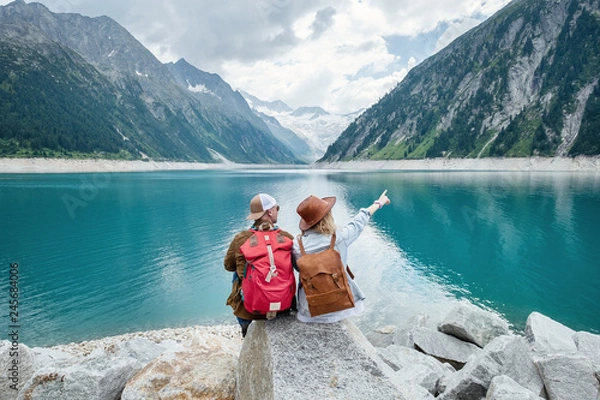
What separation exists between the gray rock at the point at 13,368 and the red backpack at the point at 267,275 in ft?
17.8

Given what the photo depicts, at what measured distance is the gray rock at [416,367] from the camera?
8.16m

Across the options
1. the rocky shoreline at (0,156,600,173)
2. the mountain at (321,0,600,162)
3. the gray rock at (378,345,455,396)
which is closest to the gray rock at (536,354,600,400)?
the gray rock at (378,345,455,396)

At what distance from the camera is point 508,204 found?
4984 cm

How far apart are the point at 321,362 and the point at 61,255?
29.9m

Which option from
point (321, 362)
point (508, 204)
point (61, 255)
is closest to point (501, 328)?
point (321, 362)

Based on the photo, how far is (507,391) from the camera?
5.55 meters

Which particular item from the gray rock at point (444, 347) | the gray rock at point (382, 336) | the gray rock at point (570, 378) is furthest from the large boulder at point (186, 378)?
the gray rock at point (382, 336)

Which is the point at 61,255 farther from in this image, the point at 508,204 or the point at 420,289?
the point at 508,204

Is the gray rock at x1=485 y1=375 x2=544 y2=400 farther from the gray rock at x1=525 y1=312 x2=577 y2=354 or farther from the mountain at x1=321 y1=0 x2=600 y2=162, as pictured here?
the mountain at x1=321 y1=0 x2=600 y2=162

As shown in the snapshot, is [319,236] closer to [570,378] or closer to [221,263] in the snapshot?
[570,378]

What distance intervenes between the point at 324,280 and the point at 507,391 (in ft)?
12.7

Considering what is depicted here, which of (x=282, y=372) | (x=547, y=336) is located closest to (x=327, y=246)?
(x=282, y=372)

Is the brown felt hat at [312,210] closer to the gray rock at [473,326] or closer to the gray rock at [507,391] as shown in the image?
the gray rock at [507,391]

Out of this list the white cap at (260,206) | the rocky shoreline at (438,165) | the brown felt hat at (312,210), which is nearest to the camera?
the brown felt hat at (312,210)
